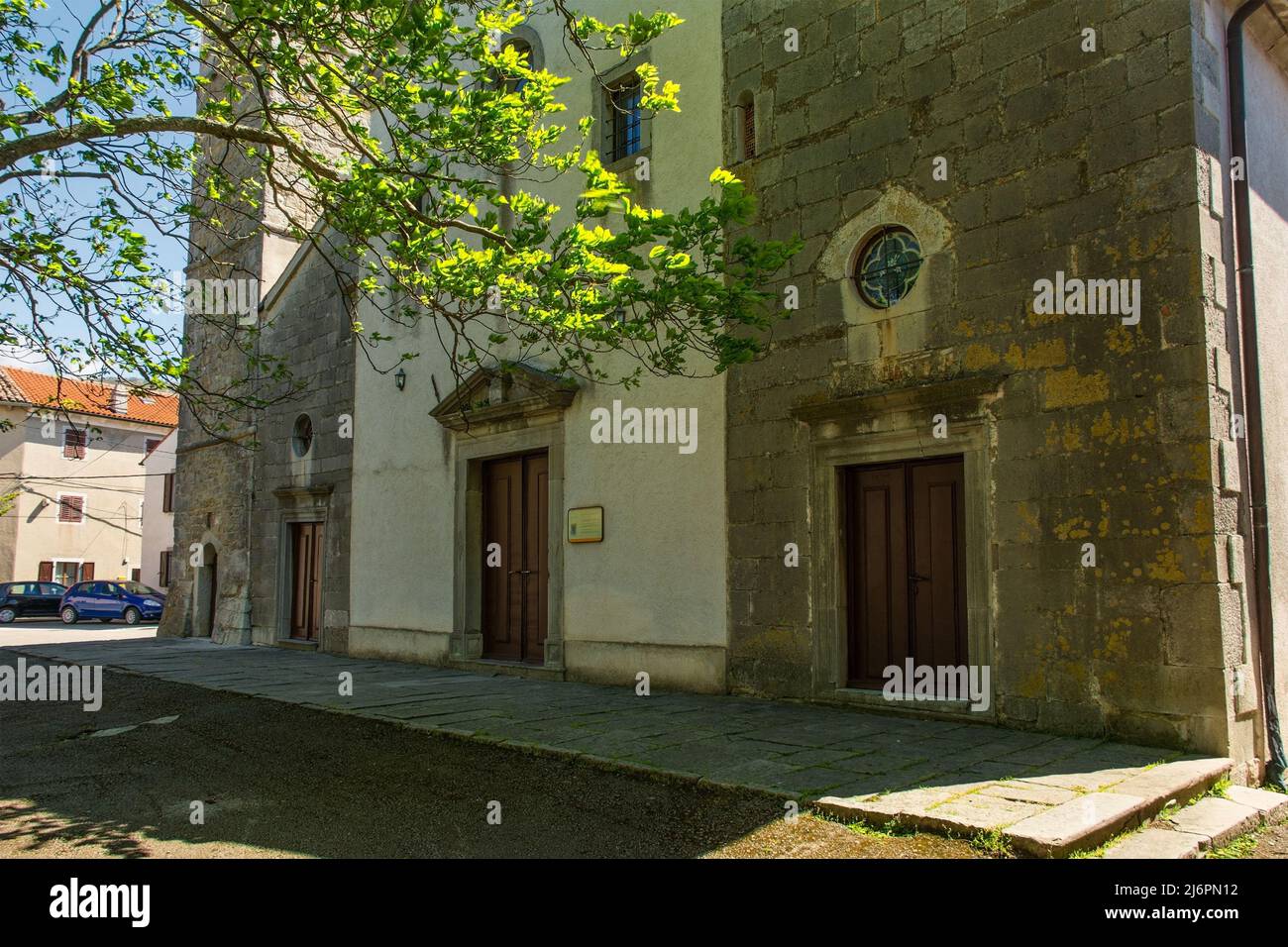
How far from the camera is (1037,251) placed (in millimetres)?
7039

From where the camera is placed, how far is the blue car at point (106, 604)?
27.3 meters

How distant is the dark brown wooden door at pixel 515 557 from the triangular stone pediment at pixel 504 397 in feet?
2.03

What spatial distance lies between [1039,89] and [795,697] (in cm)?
530

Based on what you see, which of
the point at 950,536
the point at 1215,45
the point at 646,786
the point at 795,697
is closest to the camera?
the point at 646,786

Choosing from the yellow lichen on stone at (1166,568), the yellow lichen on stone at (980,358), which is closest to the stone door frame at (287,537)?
the yellow lichen on stone at (980,358)

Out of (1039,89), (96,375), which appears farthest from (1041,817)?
(96,375)

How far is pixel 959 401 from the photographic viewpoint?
7391 millimetres

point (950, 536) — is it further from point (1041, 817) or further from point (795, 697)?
point (1041, 817)

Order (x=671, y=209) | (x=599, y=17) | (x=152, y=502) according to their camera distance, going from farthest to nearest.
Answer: (x=152, y=502), (x=599, y=17), (x=671, y=209)

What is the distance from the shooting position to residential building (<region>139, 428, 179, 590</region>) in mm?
33875

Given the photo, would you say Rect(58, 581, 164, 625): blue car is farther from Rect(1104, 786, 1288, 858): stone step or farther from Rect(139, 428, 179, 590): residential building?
Rect(1104, 786, 1288, 858): stone step

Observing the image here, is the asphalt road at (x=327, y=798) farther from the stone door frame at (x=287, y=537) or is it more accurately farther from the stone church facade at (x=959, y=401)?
the stone door frame at (x=287, y=537)

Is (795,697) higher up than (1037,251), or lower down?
lower down
